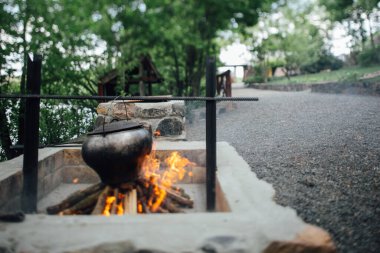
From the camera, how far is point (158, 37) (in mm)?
12852

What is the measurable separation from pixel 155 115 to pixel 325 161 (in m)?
3.18

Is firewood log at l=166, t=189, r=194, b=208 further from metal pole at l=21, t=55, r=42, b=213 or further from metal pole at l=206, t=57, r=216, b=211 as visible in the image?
metal pole at l=21, t=55, r=42, b=213

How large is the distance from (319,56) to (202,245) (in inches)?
1222

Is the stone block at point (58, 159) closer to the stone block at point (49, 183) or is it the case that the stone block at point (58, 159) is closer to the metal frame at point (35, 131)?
the stone block at point (49, 183)

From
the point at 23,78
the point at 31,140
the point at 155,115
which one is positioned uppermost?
the point at 23,78

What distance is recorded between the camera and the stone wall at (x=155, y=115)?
5.84 m

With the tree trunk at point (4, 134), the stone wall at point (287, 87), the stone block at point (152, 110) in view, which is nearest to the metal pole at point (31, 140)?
the stone block at point (152, 110)

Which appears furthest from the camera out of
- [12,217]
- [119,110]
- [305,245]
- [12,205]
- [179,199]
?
[119,110]

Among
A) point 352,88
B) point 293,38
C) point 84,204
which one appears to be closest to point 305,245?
point 84,204

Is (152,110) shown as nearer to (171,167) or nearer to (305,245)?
(171,167)

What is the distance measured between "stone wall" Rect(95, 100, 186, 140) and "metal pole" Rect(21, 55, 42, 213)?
2826 mm

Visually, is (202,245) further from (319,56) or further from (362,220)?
(319,56)

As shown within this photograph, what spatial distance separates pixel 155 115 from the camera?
5.99 metres

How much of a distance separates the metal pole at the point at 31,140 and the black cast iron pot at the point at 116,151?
480 mm
